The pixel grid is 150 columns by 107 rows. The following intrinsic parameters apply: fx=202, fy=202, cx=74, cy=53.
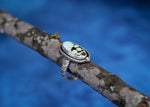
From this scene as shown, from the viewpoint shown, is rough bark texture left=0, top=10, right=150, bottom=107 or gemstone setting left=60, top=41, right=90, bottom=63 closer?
rough bark texture left=0, top=10, right=150, bottom=107

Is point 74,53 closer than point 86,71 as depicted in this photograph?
No

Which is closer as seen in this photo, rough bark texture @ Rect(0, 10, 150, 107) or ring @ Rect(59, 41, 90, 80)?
rough bark texture @ Rect(0, 10, 150, 107)

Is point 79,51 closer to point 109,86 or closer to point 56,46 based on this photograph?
point 56,46

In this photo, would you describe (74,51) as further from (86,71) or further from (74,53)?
(86,71)

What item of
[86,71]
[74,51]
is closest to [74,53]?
[74,51]

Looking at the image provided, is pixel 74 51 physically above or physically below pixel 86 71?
above

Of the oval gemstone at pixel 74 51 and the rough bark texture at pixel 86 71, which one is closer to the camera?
the rough bark texture at pixel 86 71

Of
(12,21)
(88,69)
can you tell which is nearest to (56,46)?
(88,69)

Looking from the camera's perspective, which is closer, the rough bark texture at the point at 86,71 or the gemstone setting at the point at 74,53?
the rough bark texture at the point at 86,71
